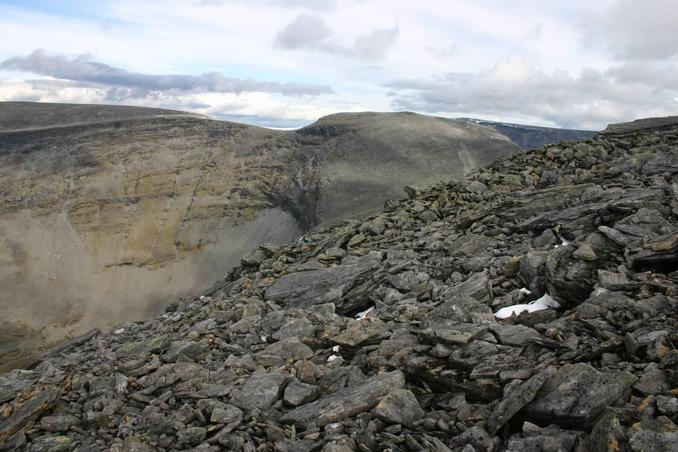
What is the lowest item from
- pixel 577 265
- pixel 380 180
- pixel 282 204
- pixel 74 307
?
pixel 74 307

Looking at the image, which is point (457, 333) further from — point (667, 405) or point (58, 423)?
point (58, 423)

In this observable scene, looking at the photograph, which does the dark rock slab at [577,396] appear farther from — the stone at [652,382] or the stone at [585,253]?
the stone at [585,253]

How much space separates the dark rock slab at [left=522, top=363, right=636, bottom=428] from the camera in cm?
829

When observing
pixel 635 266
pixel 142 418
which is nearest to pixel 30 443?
pixel 142 418

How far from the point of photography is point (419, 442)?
29.2ft

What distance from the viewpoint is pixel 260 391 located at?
38.1ft

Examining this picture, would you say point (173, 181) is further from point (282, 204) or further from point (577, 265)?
point (577, 265)

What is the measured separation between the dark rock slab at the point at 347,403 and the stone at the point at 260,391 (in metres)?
0.81

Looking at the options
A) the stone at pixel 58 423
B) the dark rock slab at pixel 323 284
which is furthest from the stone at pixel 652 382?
the stone at pixel 58 423

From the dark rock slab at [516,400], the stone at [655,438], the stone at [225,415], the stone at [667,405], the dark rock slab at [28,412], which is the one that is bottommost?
the dark rock slab at [28,412]

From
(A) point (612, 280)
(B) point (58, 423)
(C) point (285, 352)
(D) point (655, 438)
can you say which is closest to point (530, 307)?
(A) point (612, 280)

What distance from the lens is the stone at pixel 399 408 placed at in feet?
31.6

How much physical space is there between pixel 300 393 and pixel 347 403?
1.55 meters

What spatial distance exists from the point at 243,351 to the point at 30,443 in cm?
616
